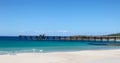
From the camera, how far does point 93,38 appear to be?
301 feet

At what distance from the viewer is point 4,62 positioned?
1872 cm

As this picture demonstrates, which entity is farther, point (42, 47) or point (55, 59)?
point (42, 47)

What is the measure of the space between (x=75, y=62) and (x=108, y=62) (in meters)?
2.32

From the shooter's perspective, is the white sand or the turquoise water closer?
the white sand

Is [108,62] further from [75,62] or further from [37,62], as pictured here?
[37,62]

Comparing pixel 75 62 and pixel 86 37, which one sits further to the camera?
pixel 86 37

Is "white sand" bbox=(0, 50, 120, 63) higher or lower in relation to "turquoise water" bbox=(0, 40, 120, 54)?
lower

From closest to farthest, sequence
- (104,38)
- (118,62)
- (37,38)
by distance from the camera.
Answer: (118,62)
(104,38)
(37,38)

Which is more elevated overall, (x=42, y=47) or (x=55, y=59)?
(x=42, y=47)

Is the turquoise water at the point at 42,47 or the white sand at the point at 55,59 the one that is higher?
the turquoise water at the point at 42,47

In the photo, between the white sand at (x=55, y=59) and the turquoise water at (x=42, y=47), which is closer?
the white sand at (x=55, y=59)

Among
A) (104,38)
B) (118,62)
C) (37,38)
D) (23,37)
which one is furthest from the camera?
(23,37)

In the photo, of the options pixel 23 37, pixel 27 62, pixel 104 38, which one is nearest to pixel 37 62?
pixel 27 62

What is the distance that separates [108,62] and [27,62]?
5669 millimetres
